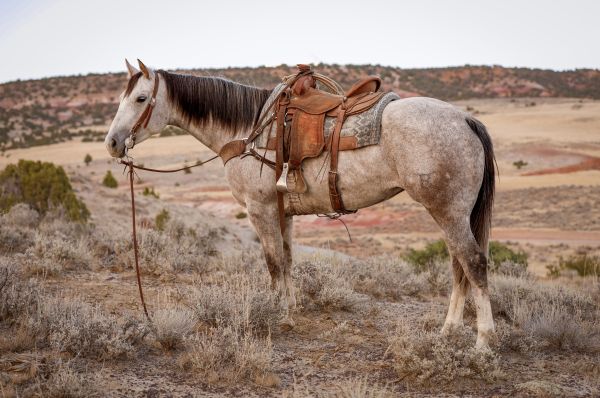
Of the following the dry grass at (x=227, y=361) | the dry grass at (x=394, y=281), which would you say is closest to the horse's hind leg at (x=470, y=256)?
the dry grass at (x=227, y=361)

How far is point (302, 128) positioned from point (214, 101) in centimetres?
114

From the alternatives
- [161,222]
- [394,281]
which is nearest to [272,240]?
[394,281]

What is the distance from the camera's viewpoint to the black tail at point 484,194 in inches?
176

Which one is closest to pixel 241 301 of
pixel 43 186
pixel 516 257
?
pixel 516 257

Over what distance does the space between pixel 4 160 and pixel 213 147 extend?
33421 millimetres

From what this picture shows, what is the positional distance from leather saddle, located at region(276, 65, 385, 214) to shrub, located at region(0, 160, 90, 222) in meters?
9.07

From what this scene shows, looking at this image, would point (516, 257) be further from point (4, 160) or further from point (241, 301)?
point (4, 160)

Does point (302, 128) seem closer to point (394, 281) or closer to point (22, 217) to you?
point (394, 281)

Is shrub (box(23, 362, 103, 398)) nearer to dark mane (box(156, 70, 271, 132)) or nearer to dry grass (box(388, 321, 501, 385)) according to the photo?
dry grass (box(388, 321, 501, 385))

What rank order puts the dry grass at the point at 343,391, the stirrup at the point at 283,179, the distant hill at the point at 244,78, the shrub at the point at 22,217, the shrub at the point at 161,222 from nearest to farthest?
1. the dry grass at the point at 343,391
2. the stirrup at the point at 283,179
3. the shrub at the point at 22,217
4. the shrub at the point at 161,222
5. the distant hill at the point at 244,78

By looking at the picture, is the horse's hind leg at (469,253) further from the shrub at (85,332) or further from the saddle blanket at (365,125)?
the shrub at (85,332)

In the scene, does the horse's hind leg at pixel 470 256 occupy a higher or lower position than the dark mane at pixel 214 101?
lower

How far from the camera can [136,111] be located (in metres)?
5.10

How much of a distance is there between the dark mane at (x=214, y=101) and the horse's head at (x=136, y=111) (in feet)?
0.65
